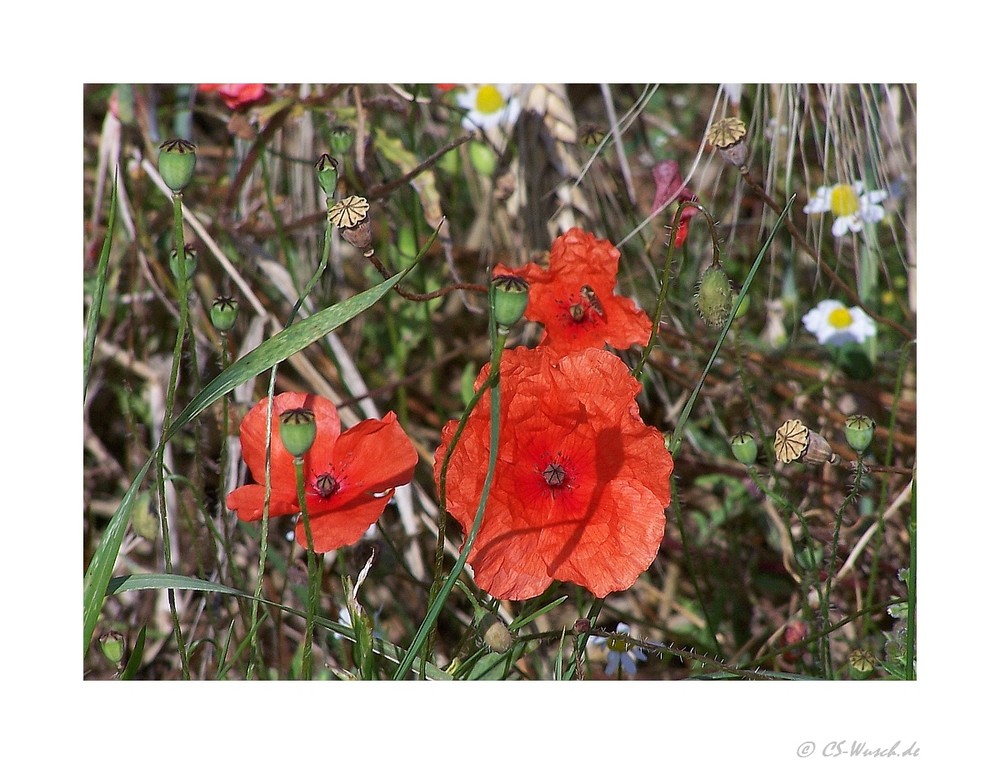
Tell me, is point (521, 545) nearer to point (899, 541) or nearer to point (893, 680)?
point (893, 680)

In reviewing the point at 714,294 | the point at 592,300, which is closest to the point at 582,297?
the point at 592,300

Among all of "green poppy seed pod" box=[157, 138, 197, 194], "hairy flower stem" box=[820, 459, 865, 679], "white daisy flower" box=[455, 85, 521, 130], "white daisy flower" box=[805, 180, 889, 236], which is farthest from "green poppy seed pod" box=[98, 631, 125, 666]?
"white daisy flower" box=[805, 180, 889, 236]

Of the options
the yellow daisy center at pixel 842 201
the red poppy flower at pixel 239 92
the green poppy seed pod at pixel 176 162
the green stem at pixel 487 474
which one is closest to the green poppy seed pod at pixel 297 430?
the green stem at pixel 487 474

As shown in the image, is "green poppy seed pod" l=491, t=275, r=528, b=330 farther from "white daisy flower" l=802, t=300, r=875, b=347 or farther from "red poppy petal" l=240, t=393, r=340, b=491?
"white daisy flower" l=802, t=300, r=875, b=347

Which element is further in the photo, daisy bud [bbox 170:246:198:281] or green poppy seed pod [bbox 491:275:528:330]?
daisy bud [bbox 170:246:198:281]

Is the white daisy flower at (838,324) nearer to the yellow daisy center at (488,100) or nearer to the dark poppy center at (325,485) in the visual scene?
the yellow daisy center at (488,100)

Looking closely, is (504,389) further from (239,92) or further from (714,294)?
(239,92)
